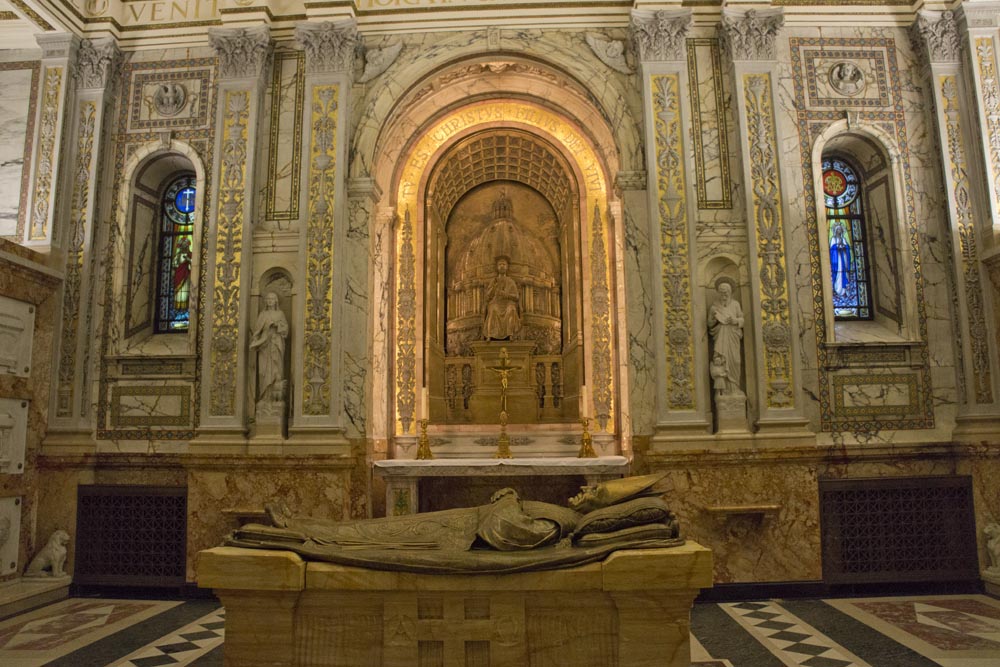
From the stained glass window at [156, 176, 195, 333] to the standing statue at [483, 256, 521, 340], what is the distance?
500cm

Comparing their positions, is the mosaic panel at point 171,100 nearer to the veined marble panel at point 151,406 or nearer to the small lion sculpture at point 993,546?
the veined marble panel at point 151,406

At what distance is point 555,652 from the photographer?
5098mm

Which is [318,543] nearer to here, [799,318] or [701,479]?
[701,479]

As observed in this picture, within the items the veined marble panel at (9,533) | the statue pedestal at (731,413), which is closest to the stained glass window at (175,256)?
the veined marble panel at (9,533)

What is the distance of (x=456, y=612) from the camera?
203 inches

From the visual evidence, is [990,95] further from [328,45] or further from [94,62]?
[94,62]

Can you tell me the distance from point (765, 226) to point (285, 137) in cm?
664

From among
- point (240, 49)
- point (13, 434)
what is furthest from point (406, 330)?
point (13, 434)

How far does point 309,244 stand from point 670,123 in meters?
5.11

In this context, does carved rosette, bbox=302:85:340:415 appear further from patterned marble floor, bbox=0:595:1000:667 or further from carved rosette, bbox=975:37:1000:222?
carved rosette, bbox=975:37:1000:222

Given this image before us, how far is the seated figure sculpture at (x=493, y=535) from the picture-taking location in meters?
5.05

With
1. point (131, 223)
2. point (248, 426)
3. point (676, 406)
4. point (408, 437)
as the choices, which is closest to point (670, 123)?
point (676, 406)

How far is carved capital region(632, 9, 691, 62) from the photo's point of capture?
993 cm

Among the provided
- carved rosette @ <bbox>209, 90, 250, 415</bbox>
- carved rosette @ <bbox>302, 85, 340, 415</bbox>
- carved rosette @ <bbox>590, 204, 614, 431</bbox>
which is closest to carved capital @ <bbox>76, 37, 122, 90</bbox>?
carved rosette @ <bbox>209, 90, 250, 415</bbox>
